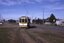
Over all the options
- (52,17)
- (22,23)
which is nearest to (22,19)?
(22,23)

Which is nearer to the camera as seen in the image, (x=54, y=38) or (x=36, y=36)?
(x=54, y=38)

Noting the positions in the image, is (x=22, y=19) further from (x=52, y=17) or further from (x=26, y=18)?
(x=52, y=17)

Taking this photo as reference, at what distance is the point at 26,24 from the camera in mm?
55344

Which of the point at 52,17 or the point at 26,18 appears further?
the point at 52,17

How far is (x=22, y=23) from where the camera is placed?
56156mm

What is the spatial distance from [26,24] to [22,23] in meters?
1.46

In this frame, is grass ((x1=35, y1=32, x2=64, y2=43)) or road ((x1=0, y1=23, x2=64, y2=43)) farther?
road ((x1=0, y1=23, x2=64, y2=43))

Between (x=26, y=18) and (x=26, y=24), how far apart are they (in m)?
1.76

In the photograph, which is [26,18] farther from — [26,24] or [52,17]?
[52,17]

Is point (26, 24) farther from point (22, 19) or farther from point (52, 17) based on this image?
point (52, 17)

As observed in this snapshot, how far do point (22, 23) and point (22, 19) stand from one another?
1.17 m

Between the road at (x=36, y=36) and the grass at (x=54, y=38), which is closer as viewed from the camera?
the grass at (x=54, y=38)

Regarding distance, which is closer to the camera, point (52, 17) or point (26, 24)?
point (26, 24)

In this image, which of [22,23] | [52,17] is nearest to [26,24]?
[22,23]
